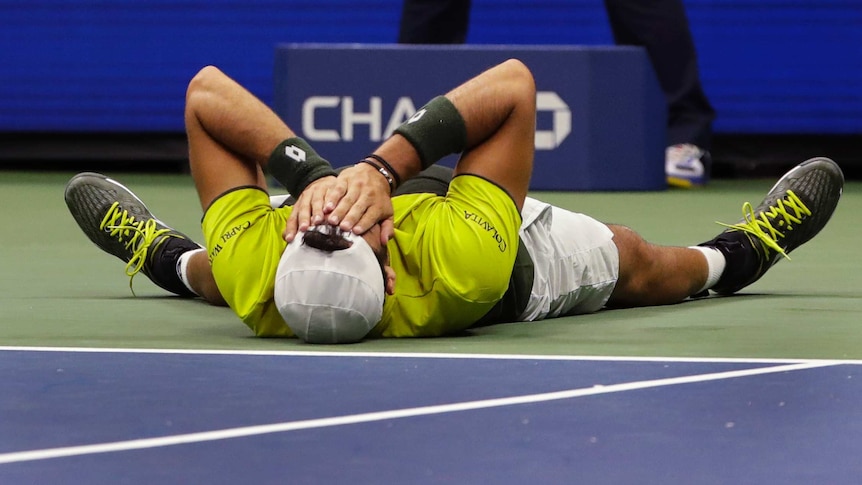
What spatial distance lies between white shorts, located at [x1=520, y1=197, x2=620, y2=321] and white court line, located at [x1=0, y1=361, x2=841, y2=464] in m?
0.67

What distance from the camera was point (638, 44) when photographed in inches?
284

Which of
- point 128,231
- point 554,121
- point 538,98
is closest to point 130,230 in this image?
point 128,231

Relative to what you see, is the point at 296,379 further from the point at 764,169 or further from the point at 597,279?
the point at 764,169

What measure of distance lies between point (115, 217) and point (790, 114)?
530cm

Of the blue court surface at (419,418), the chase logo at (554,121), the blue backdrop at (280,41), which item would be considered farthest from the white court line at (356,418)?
the blue backdrop at (280,41)

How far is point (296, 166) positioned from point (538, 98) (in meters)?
3.75

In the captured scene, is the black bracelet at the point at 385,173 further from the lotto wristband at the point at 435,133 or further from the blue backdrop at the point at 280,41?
the blue backdrop at the point at 280,41

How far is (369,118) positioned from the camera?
6.88 m

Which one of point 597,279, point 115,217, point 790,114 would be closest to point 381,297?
point 597,279

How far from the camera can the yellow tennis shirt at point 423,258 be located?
286cm

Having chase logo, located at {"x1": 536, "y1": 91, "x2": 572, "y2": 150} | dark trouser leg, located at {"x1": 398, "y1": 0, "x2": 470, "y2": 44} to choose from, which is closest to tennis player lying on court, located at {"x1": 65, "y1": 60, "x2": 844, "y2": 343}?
chase logo, located at {"x1": 536, "y1": 91, "x2": 572, "y2": 150}

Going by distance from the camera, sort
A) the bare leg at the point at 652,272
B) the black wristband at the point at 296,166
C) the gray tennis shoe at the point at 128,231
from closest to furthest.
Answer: the black wristband at the point at 296,166 < the bare leg at the point at 652,272 < the gray tennis shoe at the point at 128,231

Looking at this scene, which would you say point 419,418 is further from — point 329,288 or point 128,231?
point 128,231

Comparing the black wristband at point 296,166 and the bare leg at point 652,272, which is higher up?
the black wristband at point 296,166
